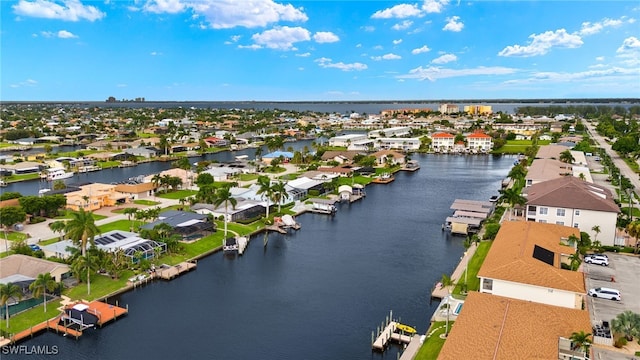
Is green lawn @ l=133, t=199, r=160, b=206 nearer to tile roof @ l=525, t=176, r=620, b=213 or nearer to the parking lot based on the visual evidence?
tile roof @ l=525, t=176, r=620, b=213

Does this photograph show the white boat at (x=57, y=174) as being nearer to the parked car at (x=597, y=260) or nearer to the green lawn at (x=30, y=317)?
the green lawn at (x=30, y=317)

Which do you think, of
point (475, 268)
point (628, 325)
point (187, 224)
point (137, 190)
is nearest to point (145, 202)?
point (137, 190)

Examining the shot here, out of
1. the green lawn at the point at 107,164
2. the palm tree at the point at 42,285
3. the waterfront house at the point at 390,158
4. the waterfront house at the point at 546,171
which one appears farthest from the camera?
the waterfront house at the point at 390,158

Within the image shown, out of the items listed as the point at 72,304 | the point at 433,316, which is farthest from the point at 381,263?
the point at 72,304

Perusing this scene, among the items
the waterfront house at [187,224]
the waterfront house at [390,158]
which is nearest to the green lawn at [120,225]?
the waterfront house at [187,224]

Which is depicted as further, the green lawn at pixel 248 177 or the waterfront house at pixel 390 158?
the waterfront house at pixel 390 158

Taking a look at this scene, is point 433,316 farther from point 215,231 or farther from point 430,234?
point 215,231
